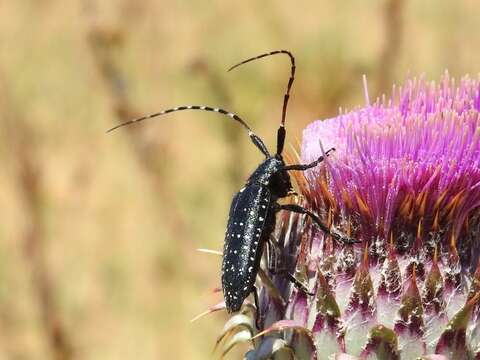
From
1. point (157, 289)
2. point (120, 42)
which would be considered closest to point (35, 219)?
point (120, 42)

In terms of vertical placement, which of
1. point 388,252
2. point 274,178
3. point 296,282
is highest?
point 274,178

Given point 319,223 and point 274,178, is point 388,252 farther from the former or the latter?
point 274,178

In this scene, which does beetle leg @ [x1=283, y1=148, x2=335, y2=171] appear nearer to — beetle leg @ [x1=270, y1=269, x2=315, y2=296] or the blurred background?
beetle leg @ [x1=270, y1=269, x2=315, y2=296]

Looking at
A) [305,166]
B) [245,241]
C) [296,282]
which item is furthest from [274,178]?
[296,282]

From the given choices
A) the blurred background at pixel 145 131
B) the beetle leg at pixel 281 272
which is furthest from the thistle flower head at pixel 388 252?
the blurred background at pixel 145 131

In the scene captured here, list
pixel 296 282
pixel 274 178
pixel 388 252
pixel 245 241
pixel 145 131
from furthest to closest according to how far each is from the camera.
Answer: pixel 145 131 < pixel 274 178 < pixel 245 241 < pixel 296 282 < pixel 388 252

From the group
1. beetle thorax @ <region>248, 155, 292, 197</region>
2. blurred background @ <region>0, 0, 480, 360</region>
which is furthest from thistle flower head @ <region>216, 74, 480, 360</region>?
blurred background @ <region>0, 0, 480, 360</region>
